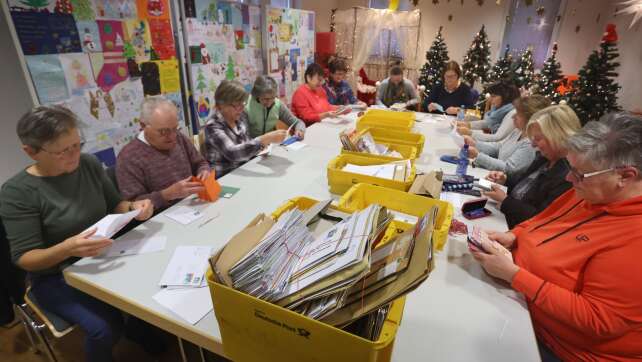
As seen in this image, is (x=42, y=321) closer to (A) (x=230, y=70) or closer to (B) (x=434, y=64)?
(A) (x=230, y=70)

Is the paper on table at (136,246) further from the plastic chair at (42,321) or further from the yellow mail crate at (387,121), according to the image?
the yellow mail crate at (387,121)

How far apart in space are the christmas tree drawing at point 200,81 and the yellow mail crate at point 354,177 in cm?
222

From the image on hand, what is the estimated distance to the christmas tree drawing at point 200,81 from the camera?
354cm

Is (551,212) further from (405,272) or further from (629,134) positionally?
(405,272)

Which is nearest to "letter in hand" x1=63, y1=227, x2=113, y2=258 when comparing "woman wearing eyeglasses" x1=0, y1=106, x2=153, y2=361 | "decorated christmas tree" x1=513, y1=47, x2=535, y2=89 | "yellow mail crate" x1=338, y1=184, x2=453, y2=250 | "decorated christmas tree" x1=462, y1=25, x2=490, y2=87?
"woman wearing eyeglasses" x1=0, y1=106, x2=153, y2=361

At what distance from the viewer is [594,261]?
105 cm

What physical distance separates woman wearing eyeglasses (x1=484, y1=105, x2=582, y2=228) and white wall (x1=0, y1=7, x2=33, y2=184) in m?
3.26

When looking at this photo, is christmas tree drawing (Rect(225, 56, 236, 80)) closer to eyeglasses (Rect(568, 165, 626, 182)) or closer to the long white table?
the long white table

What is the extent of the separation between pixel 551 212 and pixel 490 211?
39 cm

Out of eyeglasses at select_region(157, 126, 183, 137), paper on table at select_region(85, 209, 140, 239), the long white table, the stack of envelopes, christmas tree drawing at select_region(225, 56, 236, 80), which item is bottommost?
the long white table

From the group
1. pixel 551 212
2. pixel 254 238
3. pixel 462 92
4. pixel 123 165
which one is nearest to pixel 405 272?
pixel 254 238

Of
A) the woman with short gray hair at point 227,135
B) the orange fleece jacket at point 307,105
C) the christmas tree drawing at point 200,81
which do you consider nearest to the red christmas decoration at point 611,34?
the orange fleece jacket at point 307,105

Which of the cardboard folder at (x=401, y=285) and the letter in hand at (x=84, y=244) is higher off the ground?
the cardboard folder at (x=401, y=285)

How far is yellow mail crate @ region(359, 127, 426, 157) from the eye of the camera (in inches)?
99.7
